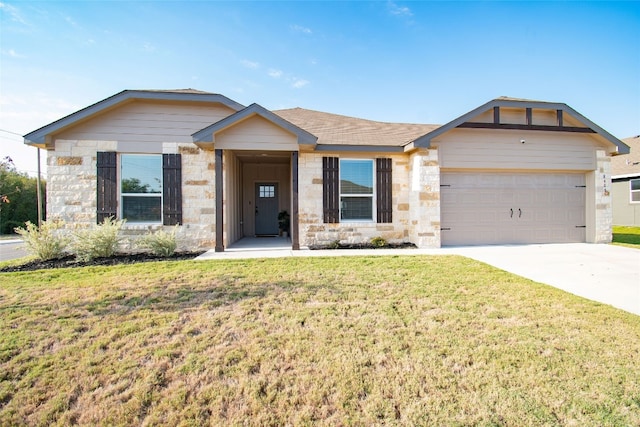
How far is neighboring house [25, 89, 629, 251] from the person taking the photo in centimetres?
777

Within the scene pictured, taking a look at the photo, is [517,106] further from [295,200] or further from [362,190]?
[295,200]

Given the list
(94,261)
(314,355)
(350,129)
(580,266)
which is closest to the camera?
(314,355)

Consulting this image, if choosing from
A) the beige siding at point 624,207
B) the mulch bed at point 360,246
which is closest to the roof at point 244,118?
the mulch bed at point 360,246

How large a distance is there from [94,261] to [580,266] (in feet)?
34.0

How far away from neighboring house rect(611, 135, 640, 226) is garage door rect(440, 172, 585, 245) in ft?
34.3

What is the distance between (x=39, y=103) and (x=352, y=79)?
14325 millimetres

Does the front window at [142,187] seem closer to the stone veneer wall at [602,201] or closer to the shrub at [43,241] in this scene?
the shrub at [43,241]

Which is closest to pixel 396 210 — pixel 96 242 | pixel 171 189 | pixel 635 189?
pixel 171 189

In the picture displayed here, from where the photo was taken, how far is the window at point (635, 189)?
15.7 metres

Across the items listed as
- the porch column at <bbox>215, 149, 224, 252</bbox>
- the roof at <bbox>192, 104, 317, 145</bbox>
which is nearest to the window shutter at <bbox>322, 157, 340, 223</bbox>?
the roof at <bbox>192, 104, 317, 145</bbox>

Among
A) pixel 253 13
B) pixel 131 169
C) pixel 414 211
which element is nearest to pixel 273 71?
pixel 253 13

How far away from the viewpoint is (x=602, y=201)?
361 inches

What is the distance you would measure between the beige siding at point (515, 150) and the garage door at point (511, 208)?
1.16 ft

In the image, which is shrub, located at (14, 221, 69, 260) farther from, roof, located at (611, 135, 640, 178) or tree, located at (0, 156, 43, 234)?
roof, located at (611, 135, 640, 178)
